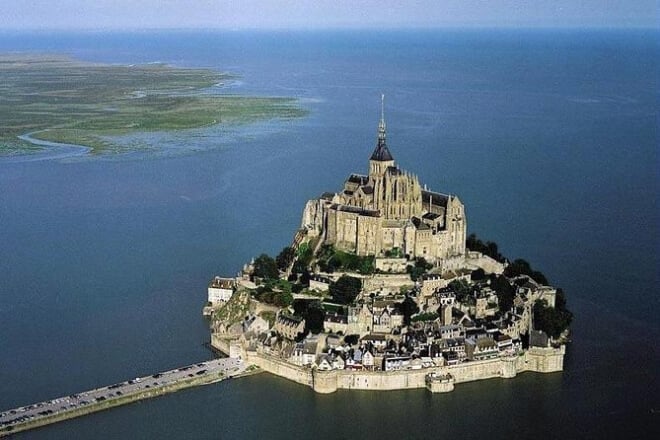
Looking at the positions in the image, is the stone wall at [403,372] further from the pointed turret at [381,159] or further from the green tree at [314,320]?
the pointed turret at [381,159]

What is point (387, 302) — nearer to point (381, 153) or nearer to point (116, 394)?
point (381, 153)

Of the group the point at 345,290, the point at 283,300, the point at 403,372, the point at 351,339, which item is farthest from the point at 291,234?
the point at 403,372

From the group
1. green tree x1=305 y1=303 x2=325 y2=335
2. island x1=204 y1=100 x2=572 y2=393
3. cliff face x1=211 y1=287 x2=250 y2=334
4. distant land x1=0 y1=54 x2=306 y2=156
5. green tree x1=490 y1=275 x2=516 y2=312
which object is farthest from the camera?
distant land x1=0 y1=54 x2=306 y2=156

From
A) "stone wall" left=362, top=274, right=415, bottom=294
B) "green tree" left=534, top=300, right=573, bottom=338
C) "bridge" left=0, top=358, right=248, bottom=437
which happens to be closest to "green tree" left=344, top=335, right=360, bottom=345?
"stone wall" left=362, top=274, right=415, bottom=294

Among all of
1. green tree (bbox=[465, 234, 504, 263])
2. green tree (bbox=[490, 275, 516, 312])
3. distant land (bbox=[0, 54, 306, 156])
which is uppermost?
distant land (bbox=[0, 54, 306, 156])

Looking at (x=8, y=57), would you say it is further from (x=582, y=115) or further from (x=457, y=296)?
A: (x=457, y=296)

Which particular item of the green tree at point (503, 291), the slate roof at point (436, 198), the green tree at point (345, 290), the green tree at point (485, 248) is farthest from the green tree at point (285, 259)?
the green tree at point (503, 291)

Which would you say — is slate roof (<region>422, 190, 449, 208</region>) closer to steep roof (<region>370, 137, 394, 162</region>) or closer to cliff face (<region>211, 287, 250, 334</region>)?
steep roof (<region>370, 137, 394, 162</region>)
